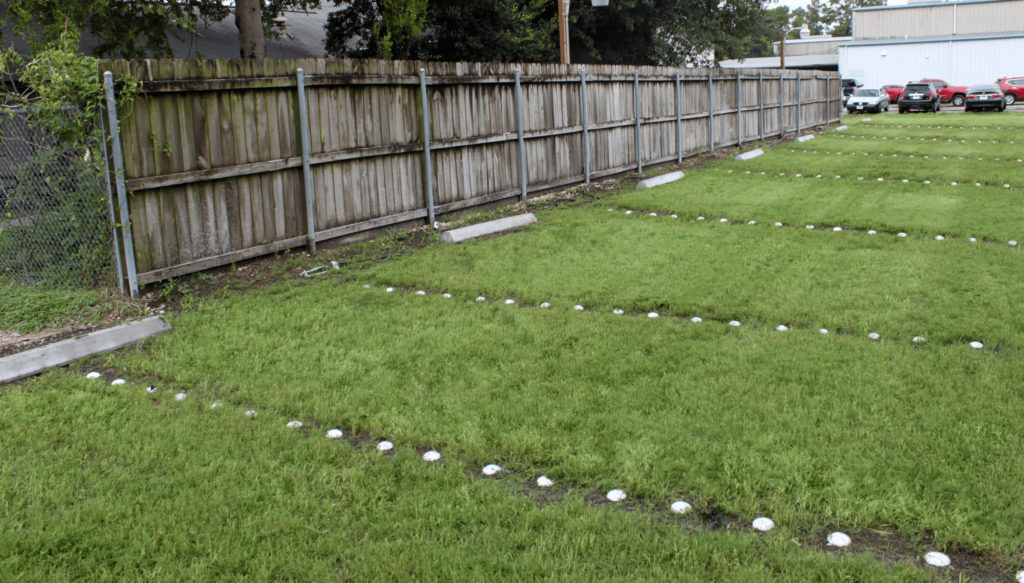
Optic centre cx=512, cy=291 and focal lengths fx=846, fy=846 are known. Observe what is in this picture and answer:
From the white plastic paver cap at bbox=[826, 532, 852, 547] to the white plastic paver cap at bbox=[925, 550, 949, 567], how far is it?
25 cm

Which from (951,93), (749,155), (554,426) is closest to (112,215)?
(554,426)

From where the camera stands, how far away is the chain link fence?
6336 mm

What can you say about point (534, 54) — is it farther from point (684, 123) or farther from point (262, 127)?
point (262, 127)

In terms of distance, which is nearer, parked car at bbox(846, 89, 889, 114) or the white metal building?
parked car at bbox(846, 89, 889, 114)

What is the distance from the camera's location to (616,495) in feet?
10.9

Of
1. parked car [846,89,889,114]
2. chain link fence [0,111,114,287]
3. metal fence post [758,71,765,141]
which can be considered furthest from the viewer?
parked car [846,89,889,114]

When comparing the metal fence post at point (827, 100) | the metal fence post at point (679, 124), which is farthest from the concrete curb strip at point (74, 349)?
the metal fence post at point (827, 100)

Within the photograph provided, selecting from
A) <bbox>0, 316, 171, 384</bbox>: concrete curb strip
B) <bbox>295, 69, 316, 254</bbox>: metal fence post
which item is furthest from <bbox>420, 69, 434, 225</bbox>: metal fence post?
<bbox>0, 316, 171, 384</bbox>: concrete curb strip

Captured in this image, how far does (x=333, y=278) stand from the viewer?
725cm

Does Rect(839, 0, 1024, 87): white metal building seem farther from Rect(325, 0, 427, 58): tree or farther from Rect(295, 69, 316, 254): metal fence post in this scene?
Rect(295, 69, 316, 254): metal fence post

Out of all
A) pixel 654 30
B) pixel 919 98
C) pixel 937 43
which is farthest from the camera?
pixel 937 43

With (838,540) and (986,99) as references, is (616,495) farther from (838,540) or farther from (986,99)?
(986,99)

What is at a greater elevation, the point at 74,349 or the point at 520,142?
the point at 520,142

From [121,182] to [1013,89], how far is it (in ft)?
136
